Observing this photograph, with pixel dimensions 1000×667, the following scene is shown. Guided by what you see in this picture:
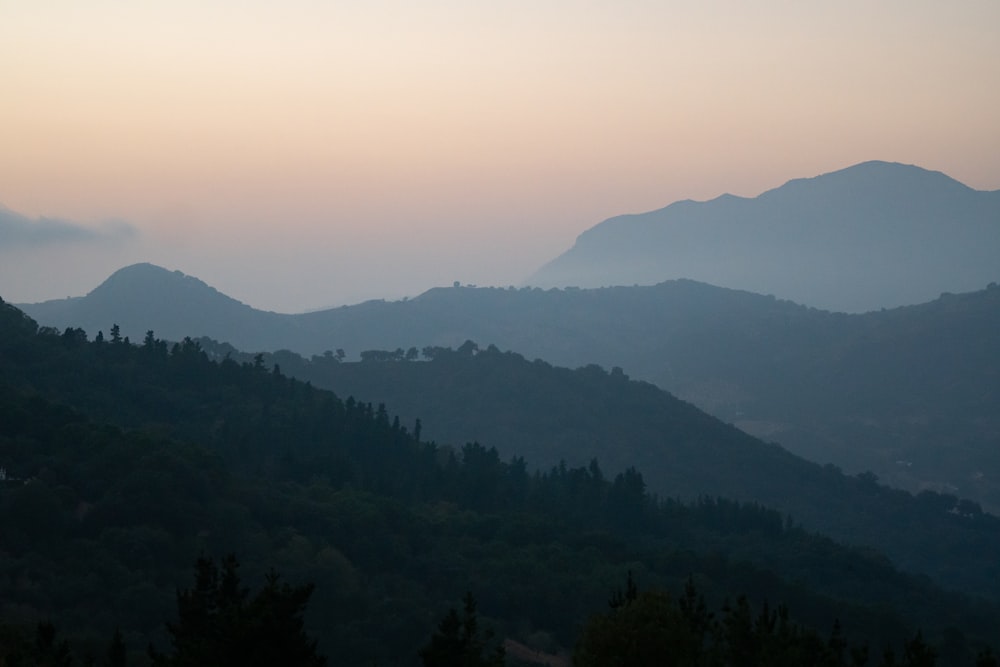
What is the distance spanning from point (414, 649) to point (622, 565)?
58.0 feet

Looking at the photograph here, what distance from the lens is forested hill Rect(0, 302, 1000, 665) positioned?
156 feet

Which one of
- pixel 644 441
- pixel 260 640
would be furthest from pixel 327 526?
pixel 644 441

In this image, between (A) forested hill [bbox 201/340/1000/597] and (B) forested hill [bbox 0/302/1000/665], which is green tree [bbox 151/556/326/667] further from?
(A) forested hill [bbox 201/340/1000/597]

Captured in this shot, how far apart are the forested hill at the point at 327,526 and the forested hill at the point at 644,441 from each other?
27.1 metres

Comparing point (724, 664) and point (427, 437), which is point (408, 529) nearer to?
point (724, 664)

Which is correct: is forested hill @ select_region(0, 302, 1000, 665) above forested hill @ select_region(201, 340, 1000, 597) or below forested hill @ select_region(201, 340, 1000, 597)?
below

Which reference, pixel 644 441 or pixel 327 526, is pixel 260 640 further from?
pixel 644 441

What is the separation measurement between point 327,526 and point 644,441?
245ft

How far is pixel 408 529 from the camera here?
62.1m

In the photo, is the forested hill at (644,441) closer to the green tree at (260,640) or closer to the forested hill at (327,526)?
the forested hill at (327,526)

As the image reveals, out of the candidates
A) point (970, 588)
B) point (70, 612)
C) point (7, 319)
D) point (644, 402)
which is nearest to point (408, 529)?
point (70, 612)

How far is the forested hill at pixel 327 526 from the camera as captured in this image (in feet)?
156

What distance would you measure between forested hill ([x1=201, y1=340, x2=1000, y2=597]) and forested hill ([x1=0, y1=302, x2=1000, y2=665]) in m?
27.1

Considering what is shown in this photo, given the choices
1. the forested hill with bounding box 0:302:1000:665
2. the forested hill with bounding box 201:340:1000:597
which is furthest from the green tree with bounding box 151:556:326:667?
the forested hill with bounding box 201:340:1000:597
